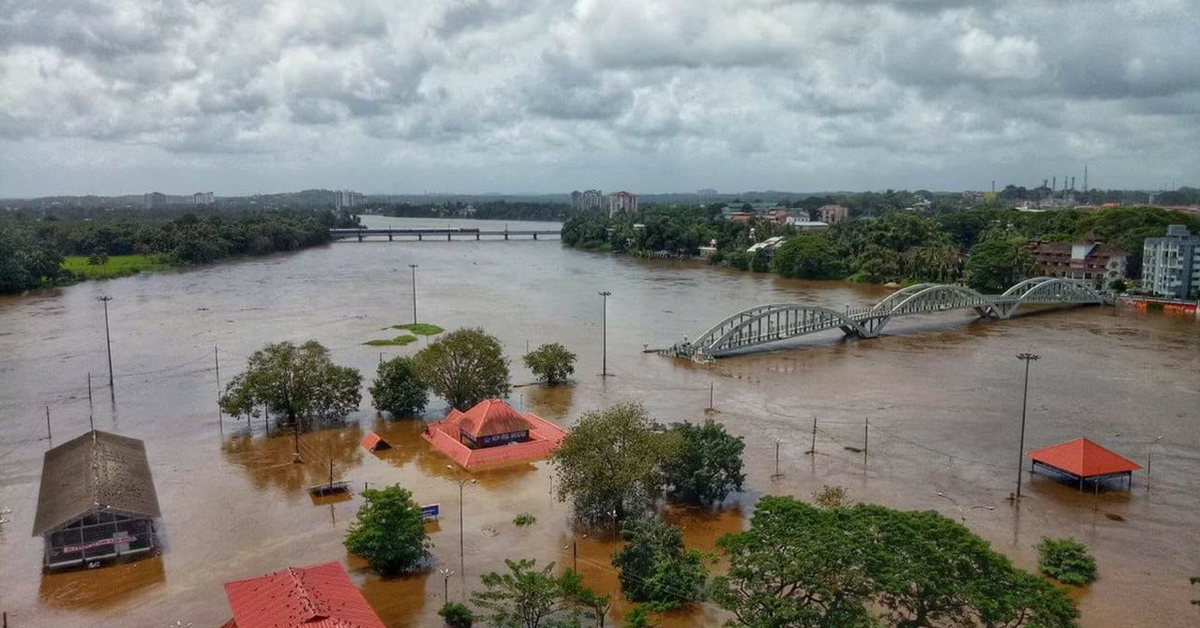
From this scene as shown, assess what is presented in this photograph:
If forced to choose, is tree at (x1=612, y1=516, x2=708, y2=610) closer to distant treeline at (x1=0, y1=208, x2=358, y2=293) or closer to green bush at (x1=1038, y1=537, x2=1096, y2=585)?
green bush at (x1=1038, y1=537, x2=1096, y2=585)

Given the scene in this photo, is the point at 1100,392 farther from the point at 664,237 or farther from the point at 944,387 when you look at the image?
the point at 664,237

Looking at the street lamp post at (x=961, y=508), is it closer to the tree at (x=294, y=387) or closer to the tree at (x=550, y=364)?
the tree at (x=550, y=364)

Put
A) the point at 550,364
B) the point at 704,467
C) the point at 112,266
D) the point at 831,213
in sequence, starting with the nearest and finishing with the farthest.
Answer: the point at 704,467, the point at 550,364, the point at 112,266, the point at 831,213

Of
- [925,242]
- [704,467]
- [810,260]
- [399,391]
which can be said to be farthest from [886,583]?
[925,242]

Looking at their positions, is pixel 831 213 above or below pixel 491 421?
above

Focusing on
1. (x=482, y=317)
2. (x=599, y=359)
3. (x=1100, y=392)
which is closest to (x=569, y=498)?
(x=599, y=359)

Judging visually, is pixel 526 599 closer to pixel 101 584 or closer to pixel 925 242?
pixel 101 584
